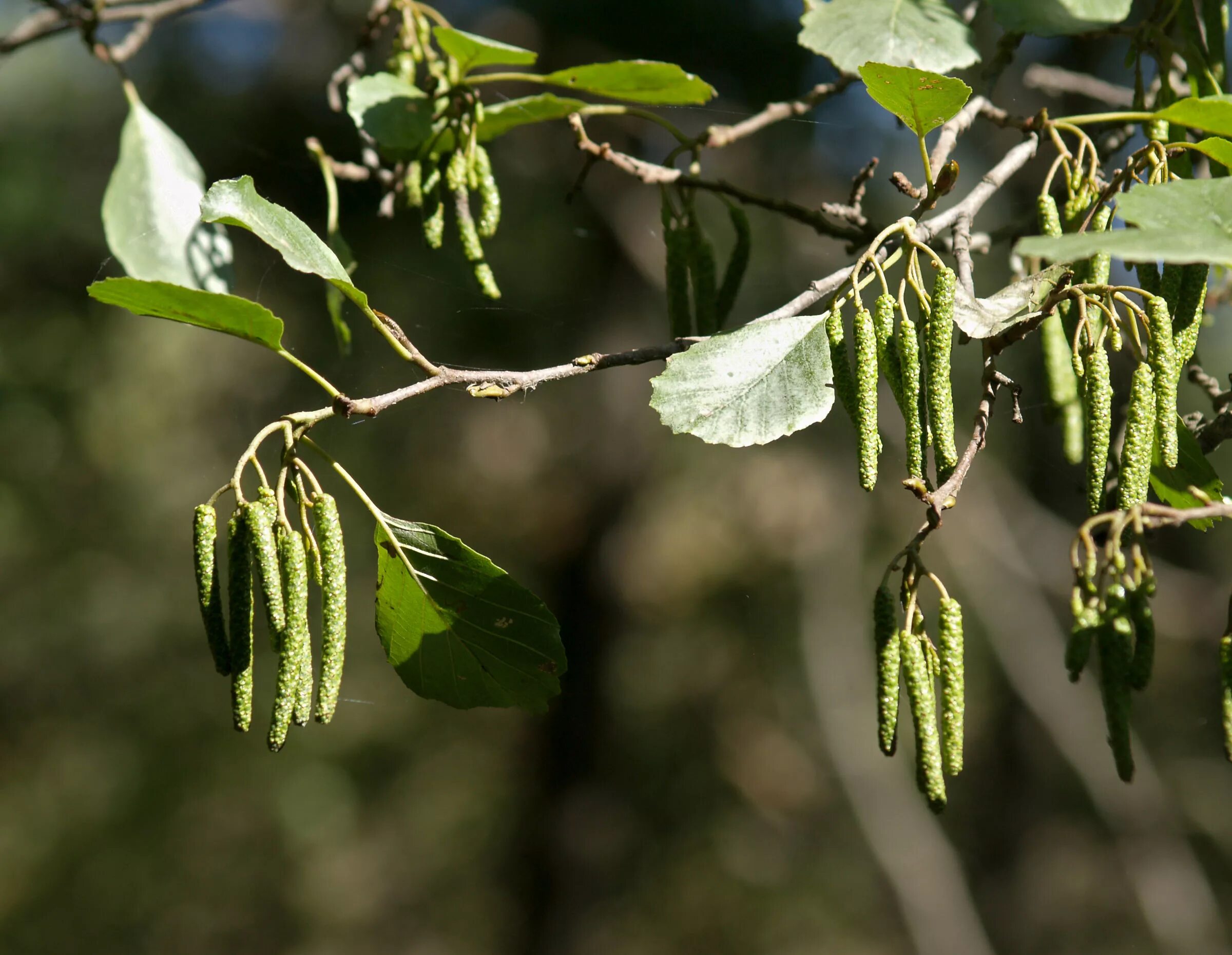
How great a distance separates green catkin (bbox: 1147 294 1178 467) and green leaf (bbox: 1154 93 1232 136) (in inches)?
6.6

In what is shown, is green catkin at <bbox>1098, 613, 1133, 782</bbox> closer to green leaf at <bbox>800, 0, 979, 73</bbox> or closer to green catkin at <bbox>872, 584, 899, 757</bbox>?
green catkin at <bbox>872, 584, 899, 757</bbox>

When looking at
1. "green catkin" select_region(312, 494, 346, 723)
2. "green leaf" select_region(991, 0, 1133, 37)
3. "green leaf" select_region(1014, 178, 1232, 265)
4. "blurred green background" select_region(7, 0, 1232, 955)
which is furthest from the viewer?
"blurred green background" select_region(7, 0, 1232, 955)

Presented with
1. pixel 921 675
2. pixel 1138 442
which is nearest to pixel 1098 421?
pixel 1138 442

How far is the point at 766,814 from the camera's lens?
21.4 feet

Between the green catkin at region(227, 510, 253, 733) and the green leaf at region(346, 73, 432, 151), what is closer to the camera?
the green catkin at region(227, 510, 253, 733)

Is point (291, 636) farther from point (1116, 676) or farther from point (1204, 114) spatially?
point (1204, 114)

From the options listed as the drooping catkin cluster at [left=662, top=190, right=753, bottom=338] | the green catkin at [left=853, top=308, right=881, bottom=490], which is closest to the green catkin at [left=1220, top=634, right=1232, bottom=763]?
the green catkin at [left=853, top=308, right=881, bottom=490]

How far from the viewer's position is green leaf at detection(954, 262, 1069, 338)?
792 millimetres

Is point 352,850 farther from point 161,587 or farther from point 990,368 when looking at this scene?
point 990,368

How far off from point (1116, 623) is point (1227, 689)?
0.30 feet

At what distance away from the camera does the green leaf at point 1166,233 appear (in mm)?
577

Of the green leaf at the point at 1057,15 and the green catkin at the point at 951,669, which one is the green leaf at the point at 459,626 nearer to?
the green catkin at the point at 951,669

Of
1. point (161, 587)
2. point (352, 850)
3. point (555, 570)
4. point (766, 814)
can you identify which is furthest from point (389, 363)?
point (352, 850)

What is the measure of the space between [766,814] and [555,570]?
288cm
